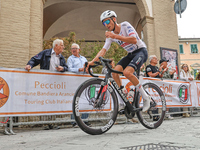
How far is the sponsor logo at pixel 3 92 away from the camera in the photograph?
411cm

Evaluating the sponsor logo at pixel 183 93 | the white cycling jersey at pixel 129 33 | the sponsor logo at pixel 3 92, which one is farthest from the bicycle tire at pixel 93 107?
the sponsor logo at pixel 183 93

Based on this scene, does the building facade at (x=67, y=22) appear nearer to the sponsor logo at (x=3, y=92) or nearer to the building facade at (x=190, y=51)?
the sponsor logo at (x=3, y=92)

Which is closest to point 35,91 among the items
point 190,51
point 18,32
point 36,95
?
point 36,95

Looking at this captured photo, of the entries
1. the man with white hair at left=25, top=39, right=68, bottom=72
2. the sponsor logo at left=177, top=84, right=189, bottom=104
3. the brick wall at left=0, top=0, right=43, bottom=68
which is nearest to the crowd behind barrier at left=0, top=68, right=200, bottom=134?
the man with white hair at left=25, top=39, right=68, bottom=72

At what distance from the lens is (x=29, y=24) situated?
7637 mm

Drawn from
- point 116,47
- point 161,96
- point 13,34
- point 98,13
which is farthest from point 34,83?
point 98,13

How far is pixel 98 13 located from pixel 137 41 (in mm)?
16396

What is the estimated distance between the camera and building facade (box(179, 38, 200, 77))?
42125mm

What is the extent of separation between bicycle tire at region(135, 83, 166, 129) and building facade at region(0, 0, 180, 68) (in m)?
4.88

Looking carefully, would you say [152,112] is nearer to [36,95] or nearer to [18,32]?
[36,95]

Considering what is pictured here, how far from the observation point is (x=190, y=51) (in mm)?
42531

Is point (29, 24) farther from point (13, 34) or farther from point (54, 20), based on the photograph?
point (54, 20)

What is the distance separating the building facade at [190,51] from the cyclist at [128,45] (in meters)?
42.0

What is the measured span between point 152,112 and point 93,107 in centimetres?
148
